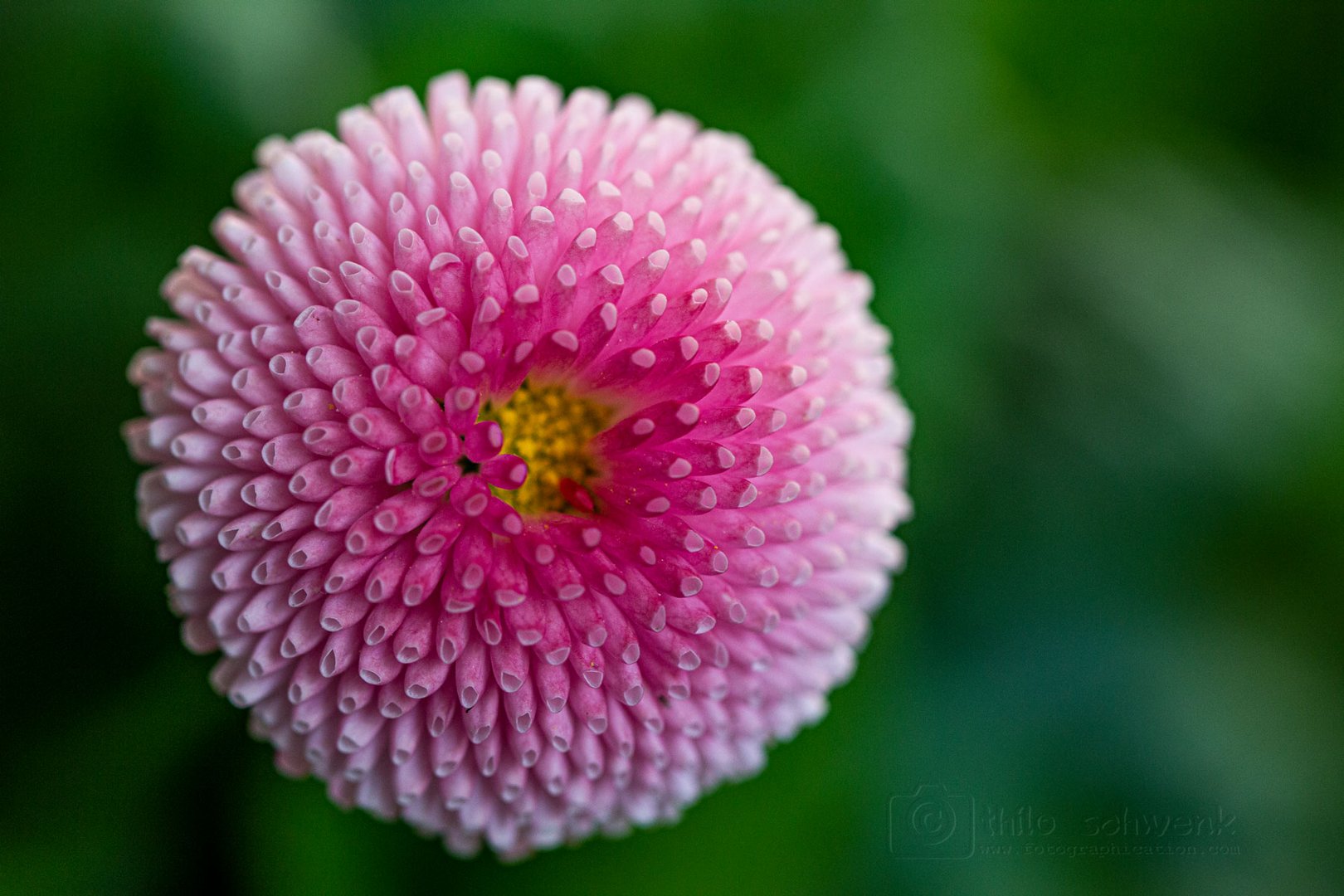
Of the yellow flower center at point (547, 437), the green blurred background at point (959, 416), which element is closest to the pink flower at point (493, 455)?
the yellow flower center at point (547, 437)

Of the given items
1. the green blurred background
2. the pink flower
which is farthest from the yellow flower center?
the green blurred background

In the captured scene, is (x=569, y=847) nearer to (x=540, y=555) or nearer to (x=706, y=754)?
(x=706, y=754)

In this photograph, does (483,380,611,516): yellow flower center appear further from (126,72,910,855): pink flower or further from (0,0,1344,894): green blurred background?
(0,0,1344,894): green blurred background

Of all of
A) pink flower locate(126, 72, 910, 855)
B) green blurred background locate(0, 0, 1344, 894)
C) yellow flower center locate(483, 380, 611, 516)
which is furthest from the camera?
green blurred background locate(0, 0, 1344, 894)

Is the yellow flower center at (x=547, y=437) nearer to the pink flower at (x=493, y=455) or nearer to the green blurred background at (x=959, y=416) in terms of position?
the pink flower at (x=493, y=455)

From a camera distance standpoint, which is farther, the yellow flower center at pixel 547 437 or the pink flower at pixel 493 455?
the yellow flower center at pixel 547 437

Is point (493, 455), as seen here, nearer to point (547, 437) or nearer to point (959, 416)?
point (547, 437)

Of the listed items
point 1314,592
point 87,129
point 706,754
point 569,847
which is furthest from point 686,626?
point 1314,592

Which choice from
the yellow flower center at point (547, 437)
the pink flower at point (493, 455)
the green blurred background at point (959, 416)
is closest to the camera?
the pink flower at point (493, 455)
